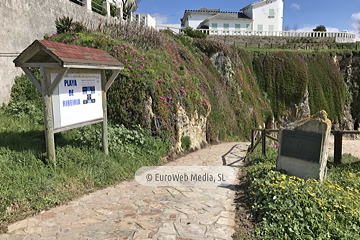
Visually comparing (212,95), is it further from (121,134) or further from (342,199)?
(342,199)

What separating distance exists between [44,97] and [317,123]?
5.58 m

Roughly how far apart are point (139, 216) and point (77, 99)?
10.2 feet

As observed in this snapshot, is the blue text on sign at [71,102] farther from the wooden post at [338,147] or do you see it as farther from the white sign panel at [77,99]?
the wooden post at [338,147]

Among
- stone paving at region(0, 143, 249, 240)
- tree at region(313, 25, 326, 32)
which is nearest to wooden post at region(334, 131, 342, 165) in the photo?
stone paving at region(0, 143, 249, 240)

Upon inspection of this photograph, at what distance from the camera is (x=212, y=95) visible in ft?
52.8

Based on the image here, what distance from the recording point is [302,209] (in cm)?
415

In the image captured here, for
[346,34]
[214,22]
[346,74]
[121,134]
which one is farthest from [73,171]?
[214,22]

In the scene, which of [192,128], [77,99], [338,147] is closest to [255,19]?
[192,128]

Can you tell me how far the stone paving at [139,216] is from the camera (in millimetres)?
3932

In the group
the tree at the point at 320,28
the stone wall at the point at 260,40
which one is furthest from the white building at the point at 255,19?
the stone wall at the point at 260,40

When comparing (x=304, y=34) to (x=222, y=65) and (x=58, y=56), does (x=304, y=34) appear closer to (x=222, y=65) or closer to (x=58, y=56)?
(x=222, y=65)

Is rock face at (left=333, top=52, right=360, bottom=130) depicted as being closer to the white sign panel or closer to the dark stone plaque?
the dark stone plaque

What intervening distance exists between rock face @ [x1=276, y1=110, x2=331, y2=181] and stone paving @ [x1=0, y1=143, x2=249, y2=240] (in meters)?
1.45

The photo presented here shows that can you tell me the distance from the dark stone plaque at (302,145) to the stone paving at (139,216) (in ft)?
5.08
